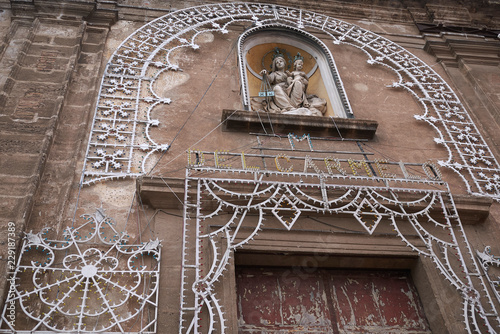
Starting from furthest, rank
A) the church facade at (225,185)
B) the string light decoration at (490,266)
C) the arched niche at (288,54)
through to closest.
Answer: the arched niche at (288,54), the string light decoration at (490,266), the church facade at (225,185)

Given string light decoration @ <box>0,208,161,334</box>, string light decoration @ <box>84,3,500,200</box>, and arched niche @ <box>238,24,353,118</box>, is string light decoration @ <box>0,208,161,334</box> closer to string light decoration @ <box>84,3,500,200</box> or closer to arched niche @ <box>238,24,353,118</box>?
string light decoration @ <box>84,3,500,200</box>

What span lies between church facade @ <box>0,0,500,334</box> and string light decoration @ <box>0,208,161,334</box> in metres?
0.02

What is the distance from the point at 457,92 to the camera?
766cm

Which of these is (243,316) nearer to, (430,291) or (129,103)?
(430,291)

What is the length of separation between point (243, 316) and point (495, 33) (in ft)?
24.6

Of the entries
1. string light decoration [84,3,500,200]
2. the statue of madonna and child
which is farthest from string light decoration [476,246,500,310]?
the statue of madonna and child

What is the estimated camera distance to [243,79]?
6.89 metres

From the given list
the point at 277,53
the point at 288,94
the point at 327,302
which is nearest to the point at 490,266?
the point at 327,302

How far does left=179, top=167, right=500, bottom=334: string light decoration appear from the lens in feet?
14.7

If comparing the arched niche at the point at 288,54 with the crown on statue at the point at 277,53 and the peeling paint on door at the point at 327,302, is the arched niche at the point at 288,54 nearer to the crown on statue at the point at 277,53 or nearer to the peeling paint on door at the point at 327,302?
the crown on statue at the point at 277,53

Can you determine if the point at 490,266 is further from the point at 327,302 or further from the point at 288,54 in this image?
the point at 288,54

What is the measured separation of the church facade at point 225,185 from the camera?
432cm

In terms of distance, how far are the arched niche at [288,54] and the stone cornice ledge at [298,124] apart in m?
1.03

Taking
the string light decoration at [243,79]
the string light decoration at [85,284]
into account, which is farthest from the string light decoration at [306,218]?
the string light decoration at [243,79]
